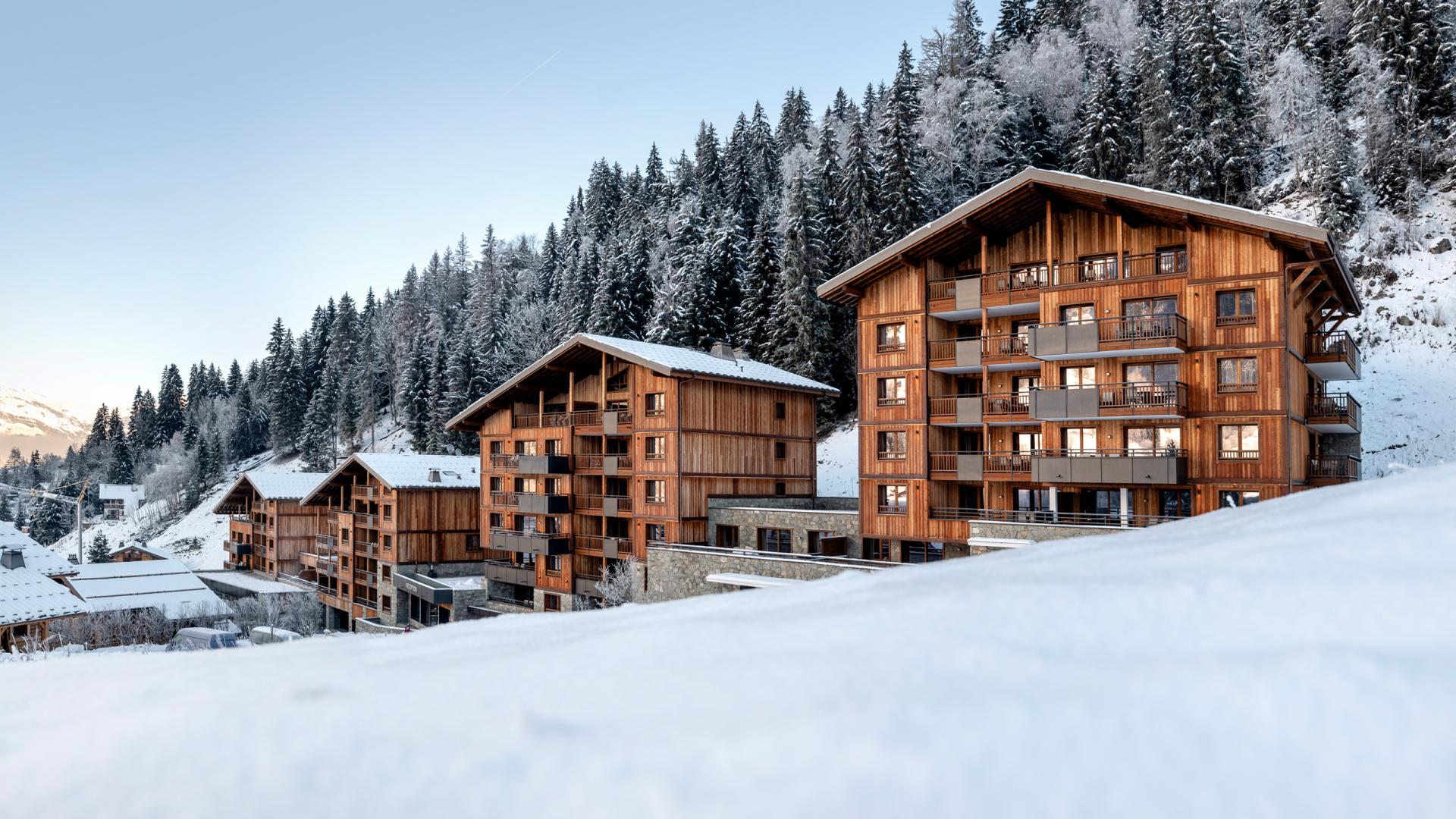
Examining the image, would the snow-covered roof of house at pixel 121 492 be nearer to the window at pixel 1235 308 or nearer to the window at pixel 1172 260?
the window at pixel 1172 260

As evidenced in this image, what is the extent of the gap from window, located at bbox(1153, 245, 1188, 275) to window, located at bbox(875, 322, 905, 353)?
8.03 m

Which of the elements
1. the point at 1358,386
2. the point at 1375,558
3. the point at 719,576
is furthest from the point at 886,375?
the point at 1375,558

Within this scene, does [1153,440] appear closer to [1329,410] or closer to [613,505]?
[1329,410]

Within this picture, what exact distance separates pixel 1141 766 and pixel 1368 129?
5462 cm

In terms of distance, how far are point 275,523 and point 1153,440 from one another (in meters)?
55.8

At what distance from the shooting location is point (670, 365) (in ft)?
104

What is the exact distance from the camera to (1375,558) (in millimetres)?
2047

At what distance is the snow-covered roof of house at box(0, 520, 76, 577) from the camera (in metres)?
36.1

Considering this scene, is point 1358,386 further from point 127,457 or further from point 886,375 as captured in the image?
point 127,457

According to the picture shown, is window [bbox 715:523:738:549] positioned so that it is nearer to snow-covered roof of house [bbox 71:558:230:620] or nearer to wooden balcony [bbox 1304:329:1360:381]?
wooden balcony [bbox 1304:329:1360:381]

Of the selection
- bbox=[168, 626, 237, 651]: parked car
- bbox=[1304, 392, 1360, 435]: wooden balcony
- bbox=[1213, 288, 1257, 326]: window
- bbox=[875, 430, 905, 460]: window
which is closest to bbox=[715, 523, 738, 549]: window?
bbox=[875, 430, 905, 460]: window

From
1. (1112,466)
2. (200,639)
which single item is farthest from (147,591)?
(1112,466)

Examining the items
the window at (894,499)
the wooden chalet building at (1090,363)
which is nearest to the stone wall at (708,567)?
the window at (894,499)

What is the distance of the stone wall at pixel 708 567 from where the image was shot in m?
Answer: 25.0
